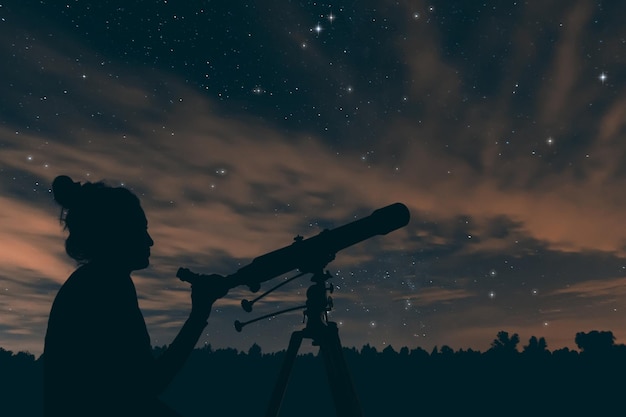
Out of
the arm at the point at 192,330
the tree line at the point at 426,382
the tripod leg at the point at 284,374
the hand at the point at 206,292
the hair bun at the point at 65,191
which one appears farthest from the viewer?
the tree line at the point at 426,382

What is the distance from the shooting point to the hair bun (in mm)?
2793

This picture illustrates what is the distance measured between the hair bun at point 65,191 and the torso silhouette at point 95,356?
0.55 metres

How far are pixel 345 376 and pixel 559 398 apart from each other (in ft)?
171

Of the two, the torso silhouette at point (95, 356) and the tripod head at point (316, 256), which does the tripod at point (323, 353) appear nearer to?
the tripod head at point (316, 256)

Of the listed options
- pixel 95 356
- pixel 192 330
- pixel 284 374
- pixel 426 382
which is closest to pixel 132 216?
pixel 192 330

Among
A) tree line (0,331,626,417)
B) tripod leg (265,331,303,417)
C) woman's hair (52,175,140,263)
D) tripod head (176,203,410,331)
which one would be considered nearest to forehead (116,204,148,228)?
woman's hair (52,175,140,263)

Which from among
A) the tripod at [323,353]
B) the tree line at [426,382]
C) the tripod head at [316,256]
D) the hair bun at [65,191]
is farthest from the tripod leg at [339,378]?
the tree line at [426,382]

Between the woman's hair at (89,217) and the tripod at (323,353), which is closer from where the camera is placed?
the woman's hair at (89,217)

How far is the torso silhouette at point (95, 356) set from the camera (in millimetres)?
2273

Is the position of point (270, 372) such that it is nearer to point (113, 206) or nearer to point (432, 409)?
point (432, 409)

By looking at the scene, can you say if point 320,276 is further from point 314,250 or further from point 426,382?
point 426,382

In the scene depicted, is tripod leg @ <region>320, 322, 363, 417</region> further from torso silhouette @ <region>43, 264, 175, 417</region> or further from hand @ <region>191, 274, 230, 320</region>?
torso silhouette @ <region>43, 264, 175, 417</region>

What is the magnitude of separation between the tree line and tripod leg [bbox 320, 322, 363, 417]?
3981 cm

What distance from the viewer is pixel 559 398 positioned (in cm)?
4703
